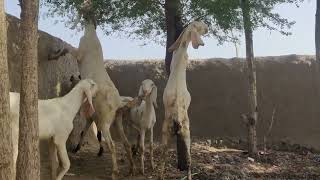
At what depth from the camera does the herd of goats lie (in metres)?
8.03

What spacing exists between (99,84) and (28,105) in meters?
3.82

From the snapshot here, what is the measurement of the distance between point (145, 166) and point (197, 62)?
6.05m

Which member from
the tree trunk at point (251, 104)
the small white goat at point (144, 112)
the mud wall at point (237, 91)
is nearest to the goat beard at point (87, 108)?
the small white goat at point (144, 112)

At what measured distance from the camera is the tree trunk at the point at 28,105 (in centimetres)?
573

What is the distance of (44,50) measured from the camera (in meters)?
11.0

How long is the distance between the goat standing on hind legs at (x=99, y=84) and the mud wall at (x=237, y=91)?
17.6 feet

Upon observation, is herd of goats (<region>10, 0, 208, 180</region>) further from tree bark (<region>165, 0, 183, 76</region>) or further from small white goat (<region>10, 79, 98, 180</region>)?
tree bark (<region>165, 0, 183, 76</region>)

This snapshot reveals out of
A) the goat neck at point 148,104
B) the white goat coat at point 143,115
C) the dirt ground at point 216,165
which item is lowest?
the dirt ground at point 216,165

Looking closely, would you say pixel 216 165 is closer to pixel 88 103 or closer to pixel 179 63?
pixel 179 63

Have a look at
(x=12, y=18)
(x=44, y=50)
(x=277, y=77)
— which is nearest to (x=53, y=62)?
(x=44, y=50)

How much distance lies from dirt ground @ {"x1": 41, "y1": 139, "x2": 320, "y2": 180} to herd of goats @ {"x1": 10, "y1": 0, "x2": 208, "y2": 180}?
24.0 inches

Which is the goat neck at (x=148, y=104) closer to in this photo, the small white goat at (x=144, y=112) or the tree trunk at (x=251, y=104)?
the small white goat at (x=144, y=112)

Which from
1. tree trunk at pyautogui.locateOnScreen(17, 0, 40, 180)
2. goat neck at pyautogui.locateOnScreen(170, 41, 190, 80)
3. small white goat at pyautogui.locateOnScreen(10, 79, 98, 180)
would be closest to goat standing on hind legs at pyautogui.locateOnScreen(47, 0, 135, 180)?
small white goat at pyautogui.locateOnScreen(10, 79, 98, 180)

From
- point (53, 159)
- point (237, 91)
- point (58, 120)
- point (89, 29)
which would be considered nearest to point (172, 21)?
point (89, 29)
